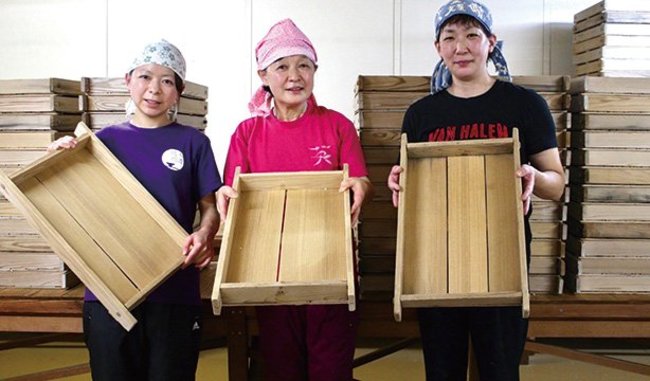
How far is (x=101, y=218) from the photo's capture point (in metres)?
2.10

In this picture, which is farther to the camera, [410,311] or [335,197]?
[410,311]

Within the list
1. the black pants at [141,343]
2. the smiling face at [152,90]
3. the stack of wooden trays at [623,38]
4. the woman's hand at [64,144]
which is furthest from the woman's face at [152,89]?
the stack of wooden trays at [623,38]

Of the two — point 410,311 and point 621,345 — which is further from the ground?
point 410,311

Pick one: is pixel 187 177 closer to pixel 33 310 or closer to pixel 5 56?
pixel 33 310

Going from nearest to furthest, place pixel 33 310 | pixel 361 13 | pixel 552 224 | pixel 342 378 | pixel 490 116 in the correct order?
pixel 490 116, pixel 342 378, pixel 33 310, pixel 552 224, pixel 361 13

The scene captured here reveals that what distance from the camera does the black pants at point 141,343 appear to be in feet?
6.70

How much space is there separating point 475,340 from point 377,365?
6.91ft

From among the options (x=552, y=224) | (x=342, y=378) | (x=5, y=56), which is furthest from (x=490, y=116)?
(x=5, y=56)

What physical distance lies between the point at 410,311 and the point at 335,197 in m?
1.35

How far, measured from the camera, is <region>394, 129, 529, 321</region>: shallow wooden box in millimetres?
1814

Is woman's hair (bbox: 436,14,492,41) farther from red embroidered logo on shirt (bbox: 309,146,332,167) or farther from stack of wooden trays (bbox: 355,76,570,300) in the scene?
stack of wooden trays (bbox: 355,76,570,300)

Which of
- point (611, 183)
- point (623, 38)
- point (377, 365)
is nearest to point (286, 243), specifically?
point (611, 183)

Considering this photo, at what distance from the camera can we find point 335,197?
2133 mm

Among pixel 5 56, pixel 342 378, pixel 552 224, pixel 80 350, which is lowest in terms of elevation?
pixel 80 350
